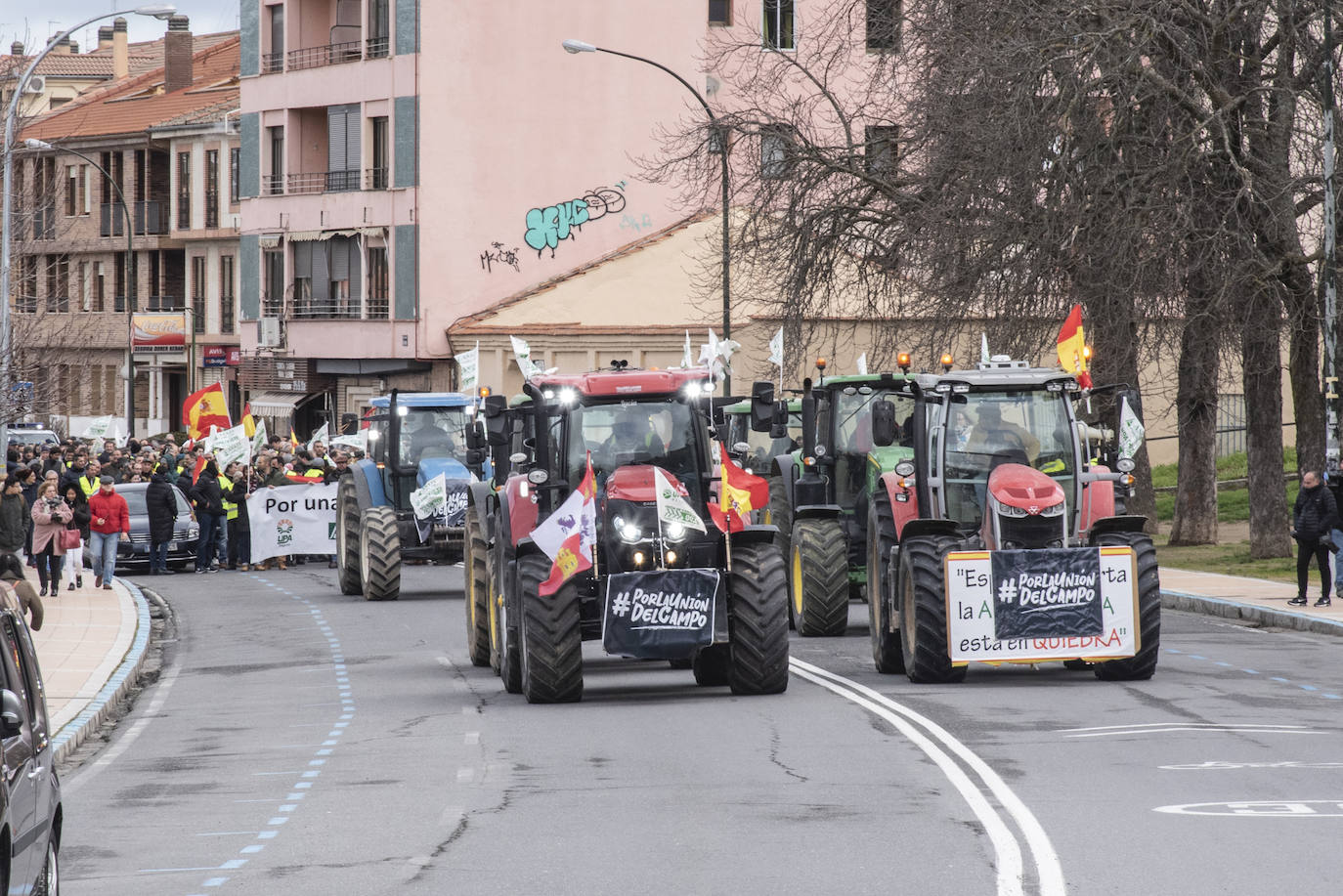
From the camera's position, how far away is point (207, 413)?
4044cm

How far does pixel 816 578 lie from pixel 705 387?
477 centimetres

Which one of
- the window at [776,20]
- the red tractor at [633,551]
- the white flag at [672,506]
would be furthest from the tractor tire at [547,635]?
the window at [776,20]

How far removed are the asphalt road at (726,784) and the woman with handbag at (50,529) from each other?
9273mm

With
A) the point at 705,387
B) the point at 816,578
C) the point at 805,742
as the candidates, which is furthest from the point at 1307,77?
the point at 805,742

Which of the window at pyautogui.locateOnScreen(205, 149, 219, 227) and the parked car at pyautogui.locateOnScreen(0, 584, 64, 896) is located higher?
the window at pyautogui.locateOnScreen(205, 149, 219, 227)

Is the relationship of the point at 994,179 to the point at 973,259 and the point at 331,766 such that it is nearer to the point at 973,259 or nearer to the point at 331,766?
the point at 973,259

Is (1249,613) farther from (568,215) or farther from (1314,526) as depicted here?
(568,215)

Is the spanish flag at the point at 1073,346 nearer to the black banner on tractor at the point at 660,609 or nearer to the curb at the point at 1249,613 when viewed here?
the curb at the point at 1249,613

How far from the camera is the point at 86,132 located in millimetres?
74125

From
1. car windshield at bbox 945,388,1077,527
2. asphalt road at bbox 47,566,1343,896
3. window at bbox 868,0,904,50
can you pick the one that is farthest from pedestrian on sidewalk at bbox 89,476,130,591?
car windshield at bbox 945,388,1077,527

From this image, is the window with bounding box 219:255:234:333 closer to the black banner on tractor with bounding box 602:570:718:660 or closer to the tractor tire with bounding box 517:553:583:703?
the tractor tire with bounding box 517:553:583:703

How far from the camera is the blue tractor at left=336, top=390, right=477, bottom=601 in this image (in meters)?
28.0

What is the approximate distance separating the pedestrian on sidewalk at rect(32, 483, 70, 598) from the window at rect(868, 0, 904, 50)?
48.7 ft

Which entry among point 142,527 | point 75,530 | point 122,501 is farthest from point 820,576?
point 142,527
